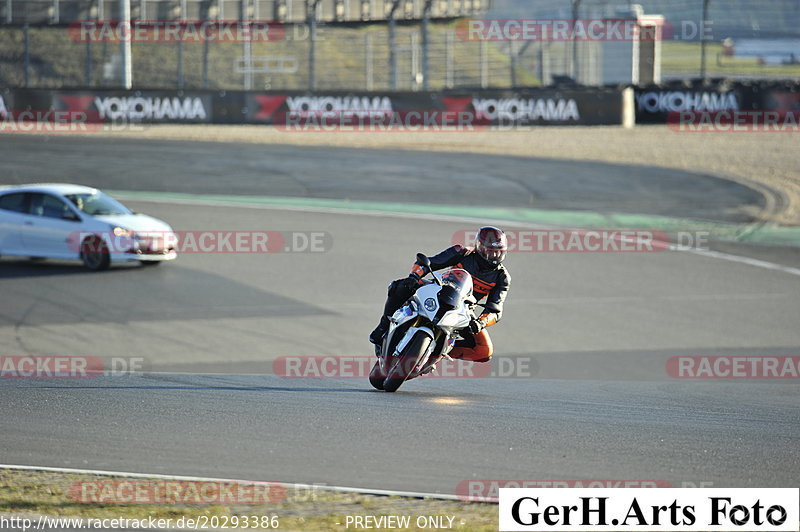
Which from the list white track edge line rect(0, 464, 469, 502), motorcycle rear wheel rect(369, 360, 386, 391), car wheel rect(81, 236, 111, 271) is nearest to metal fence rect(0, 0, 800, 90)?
car wheel rect(81, 236, 111, 271)

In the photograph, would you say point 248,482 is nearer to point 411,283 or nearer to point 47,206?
point 411,283

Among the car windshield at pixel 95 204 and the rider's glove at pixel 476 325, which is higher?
the car windshield at pixel 95 204

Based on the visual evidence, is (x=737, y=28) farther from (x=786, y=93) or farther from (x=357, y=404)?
(x=357, y=404)

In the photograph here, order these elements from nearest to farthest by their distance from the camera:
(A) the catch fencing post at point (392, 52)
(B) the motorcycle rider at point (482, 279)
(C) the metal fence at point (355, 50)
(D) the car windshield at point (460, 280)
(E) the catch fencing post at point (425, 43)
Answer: (D) the car windshield at point (460, 280) → (B) the motorcycle rider at point (482, 279) → (E) the catch fencing post at point (425, 43) → (A) the catch fencing post at point (392, 52) → (C) the metal fence at point (355, 50)

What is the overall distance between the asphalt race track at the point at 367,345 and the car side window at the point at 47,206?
96 cm

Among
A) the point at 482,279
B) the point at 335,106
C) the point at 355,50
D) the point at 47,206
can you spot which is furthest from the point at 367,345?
the point at 355,50

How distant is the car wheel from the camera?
60.1 feet

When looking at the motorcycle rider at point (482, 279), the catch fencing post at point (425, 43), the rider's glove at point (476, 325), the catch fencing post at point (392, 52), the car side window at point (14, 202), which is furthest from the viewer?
the catch fencing post at point (392, 52)

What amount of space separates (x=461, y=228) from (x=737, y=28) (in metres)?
21.2

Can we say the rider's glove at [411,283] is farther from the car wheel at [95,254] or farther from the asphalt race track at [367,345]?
the car wheel at [95,254]

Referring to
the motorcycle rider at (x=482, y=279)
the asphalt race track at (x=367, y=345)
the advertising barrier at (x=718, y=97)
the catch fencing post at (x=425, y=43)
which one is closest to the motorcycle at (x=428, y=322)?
the motorcycle rider at (x=482, y=279)

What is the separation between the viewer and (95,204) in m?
19.0

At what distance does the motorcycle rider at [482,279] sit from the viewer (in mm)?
9469

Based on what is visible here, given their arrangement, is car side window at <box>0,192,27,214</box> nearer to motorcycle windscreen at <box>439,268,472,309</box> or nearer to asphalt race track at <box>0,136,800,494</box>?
asphalt race track at <box>0,136,800,494</box>
